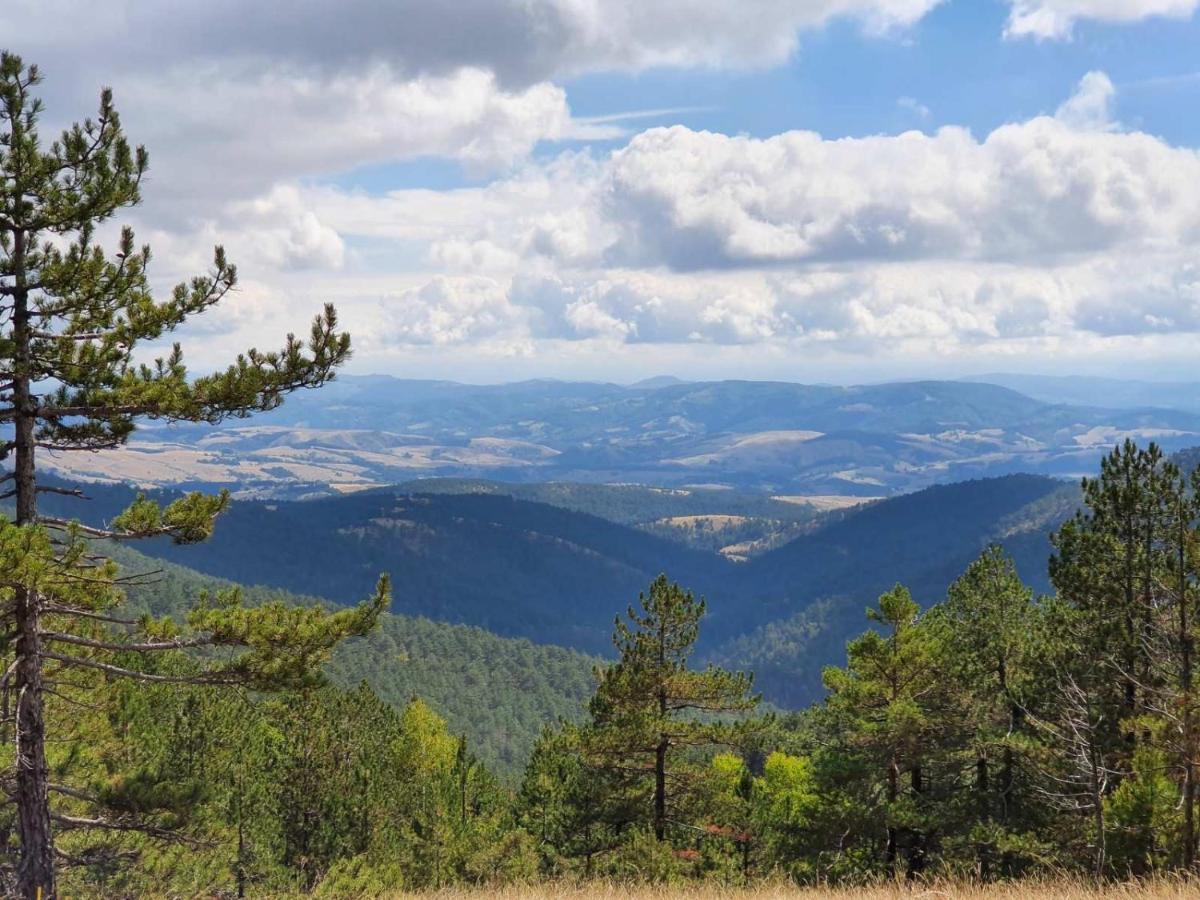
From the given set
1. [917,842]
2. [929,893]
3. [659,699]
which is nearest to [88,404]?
[929,893]

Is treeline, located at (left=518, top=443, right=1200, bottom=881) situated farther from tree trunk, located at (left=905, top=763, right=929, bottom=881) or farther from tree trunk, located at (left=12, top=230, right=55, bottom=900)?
tree trunk, located at (left=12, top=230, right=55, bottom=900)

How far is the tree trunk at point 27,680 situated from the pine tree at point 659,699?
55.8ft

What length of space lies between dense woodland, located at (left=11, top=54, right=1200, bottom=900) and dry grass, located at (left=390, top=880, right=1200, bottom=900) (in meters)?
1.49

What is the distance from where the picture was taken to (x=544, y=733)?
120 ft

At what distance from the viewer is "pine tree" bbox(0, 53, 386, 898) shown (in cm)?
1150

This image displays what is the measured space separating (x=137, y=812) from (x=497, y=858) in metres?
21.8

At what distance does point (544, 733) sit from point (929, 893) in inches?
1084

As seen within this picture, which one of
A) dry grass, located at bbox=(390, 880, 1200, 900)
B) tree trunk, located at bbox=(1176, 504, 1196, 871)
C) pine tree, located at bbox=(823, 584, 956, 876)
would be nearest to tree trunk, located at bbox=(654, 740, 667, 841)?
pine tree, located at bbox=(823, 584, 956, 876)

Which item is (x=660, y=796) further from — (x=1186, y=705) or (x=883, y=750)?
(x=1186, y=705)

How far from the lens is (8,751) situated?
21.0 m

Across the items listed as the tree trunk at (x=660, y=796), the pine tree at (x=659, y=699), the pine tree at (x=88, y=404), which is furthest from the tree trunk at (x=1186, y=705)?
the pine tree at (x=88, y=404)

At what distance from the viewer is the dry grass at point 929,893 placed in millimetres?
10211

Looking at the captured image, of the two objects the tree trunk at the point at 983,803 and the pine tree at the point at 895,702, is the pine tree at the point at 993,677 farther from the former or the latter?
the pine tree at the point at 895,702

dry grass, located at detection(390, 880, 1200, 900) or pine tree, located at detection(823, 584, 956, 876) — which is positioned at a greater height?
dry grass, located at detection(390, 880, 1200, 900)
